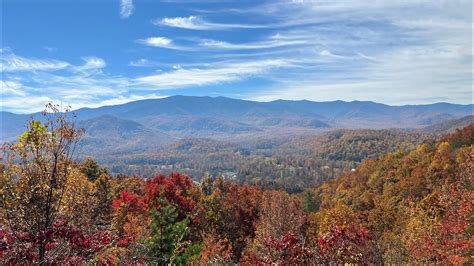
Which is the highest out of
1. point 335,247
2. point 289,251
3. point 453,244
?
point 335,247

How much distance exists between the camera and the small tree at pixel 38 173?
849 cm

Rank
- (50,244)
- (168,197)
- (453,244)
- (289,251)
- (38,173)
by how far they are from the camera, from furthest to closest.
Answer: (168,197), (453,244), (289,251), (38,173), (50,244)

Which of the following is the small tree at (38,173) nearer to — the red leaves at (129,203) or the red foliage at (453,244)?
the red foliage at (453,244)

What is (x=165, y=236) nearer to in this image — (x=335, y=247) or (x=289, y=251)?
(x=289, y=251)

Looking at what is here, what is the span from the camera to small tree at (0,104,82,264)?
8.49 metres

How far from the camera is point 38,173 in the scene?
8.77 m

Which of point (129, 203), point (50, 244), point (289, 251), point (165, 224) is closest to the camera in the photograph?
point (50, 244)

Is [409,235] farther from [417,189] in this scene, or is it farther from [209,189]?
[417,189]

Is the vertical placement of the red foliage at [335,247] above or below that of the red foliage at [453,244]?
above

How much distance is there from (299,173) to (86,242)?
175 m

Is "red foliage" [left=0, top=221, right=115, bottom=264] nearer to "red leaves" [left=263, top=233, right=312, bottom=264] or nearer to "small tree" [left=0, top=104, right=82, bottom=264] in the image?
"small tree" [left=0, top=104, right=82, bottom=264]

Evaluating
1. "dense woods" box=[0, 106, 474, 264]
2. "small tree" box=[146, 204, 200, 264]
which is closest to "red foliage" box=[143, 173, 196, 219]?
"dense woods" box=[0, 106, 474, 264]

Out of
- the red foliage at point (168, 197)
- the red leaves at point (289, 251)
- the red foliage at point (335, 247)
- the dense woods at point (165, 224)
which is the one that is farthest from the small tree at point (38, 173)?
the red foliage at point (168, 197)

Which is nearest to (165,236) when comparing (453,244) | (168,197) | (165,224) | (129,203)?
(165,224)
